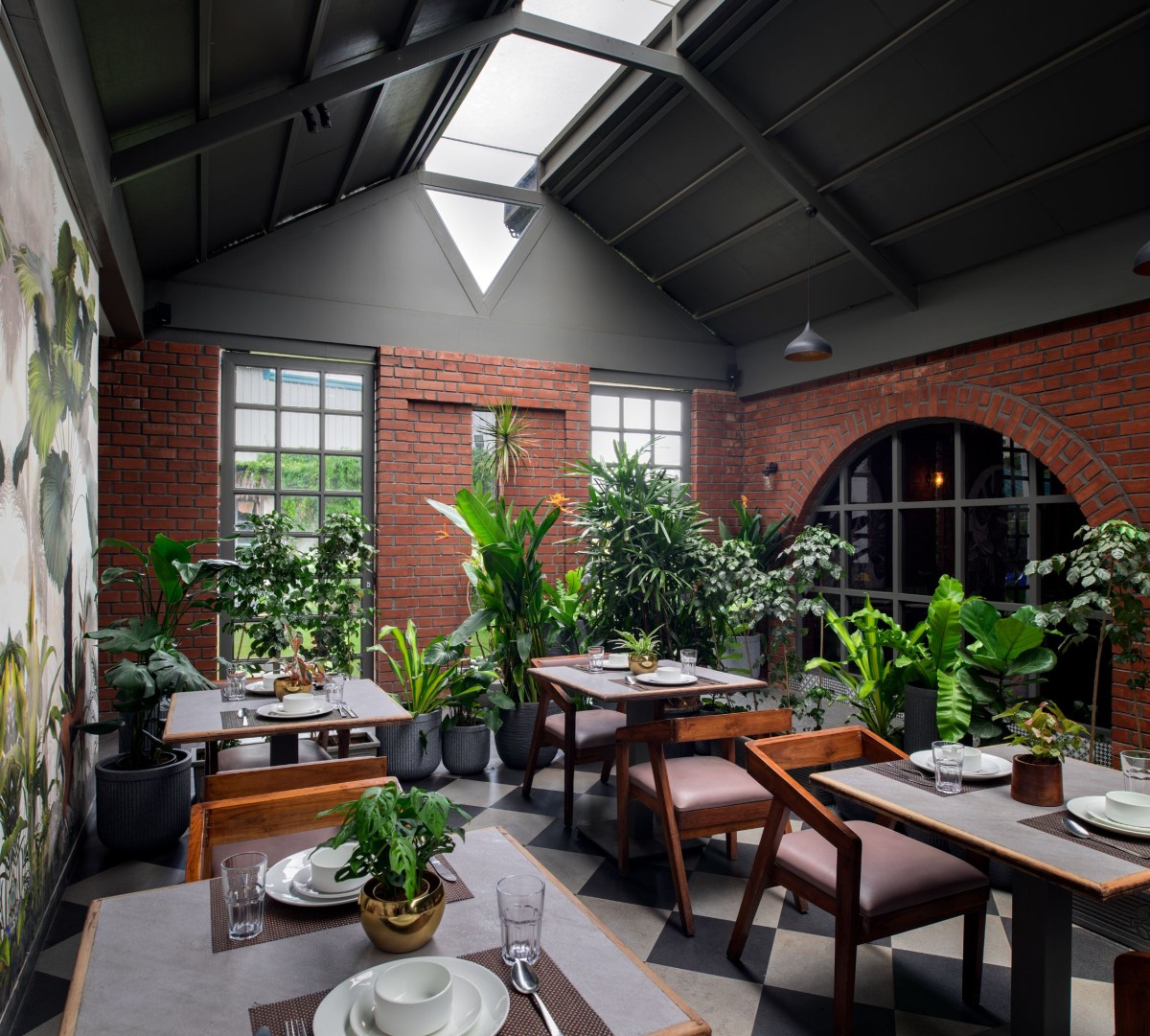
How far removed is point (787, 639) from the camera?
5.41m

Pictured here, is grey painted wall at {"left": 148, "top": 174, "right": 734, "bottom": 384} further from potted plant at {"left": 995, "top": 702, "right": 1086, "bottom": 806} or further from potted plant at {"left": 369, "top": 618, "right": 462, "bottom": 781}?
potted plant at {"left": 995, "top": 702, "right": 1086, "bottom": 806}

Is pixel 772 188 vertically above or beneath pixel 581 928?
above

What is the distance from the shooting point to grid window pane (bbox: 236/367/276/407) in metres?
5.67

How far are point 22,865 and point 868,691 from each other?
3722 millimetres

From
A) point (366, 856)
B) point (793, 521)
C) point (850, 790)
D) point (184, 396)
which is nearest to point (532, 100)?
point (184, 396)

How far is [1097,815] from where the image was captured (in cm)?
203

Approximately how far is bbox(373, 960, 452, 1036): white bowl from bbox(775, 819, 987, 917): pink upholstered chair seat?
1.49m

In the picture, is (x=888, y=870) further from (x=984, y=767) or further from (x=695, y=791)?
(x=695, y=791)

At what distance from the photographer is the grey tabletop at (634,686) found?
11.6ft

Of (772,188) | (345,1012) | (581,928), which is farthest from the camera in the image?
(772,188)

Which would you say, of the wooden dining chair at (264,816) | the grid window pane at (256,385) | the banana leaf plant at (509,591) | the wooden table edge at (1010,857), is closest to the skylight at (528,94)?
the grid window pane at (256,385)

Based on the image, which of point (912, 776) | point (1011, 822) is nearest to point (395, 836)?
point (1011, 822)

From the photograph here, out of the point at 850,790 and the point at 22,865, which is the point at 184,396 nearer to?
the point at 22,865

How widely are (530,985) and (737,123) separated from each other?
4.70m
